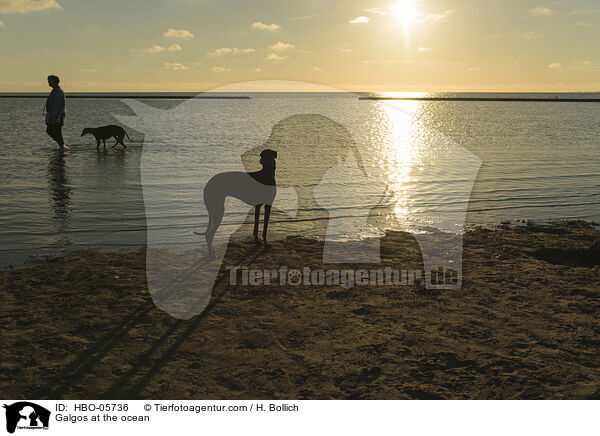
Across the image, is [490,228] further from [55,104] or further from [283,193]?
[55,104]

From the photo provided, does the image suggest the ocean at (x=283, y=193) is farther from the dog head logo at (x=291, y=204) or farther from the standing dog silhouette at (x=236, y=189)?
the standing dog silhouette at (x=236, y=189)

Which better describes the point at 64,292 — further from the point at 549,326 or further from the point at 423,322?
the point at 549,326

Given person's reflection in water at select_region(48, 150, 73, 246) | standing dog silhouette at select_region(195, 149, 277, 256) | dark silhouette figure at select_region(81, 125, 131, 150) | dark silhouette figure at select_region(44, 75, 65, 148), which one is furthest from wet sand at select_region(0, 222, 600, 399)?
dark silhouette figure at select_region(81, 125, 131, 150)

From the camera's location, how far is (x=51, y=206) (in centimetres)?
1186

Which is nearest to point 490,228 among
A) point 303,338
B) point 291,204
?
point 291,204

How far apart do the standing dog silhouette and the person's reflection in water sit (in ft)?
11.0

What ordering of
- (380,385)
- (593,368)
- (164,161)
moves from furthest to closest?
(164,161), (593,368), (380,385)

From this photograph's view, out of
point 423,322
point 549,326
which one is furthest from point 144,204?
point 549,326

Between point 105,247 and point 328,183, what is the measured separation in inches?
387

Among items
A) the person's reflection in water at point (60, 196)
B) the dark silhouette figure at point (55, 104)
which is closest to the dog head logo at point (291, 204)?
the person's reflection in water at point (60, 196)

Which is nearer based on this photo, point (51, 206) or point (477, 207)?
point (51, 206)
